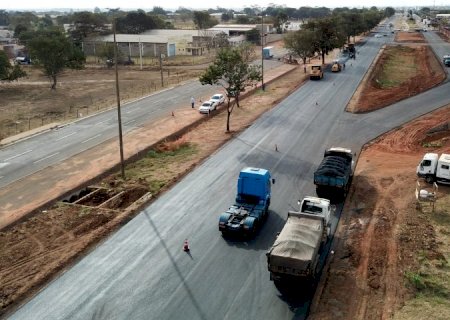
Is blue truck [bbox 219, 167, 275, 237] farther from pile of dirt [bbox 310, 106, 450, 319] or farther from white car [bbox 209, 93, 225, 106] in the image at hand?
white car [bbox 209, 93, 225, 106]

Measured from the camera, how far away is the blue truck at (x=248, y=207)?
2553 cm

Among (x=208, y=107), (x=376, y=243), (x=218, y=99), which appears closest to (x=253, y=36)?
(x=218, y=99)

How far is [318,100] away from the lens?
2472 inches

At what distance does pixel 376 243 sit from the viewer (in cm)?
2544

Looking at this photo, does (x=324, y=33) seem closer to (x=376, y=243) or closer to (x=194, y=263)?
(x=376, y=243)

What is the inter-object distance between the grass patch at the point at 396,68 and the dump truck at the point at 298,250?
2134 inches

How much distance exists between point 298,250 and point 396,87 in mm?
56300

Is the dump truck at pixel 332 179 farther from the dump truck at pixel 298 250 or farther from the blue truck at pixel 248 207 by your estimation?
the dump truck at pixel 298 250

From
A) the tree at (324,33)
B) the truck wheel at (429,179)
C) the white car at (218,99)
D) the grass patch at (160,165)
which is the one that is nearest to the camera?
the truck wheel at (429,179)

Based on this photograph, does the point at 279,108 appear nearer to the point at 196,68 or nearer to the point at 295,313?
the point at 295,313

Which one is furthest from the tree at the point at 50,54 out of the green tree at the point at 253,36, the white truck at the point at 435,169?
the green tree at the point at 253,36

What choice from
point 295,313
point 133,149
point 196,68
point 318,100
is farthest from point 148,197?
point 196,68

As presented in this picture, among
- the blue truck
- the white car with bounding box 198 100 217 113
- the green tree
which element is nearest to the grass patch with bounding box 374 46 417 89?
the white car with bounding box 198 100 217 113

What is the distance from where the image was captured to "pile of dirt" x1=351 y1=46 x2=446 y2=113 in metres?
59.2
